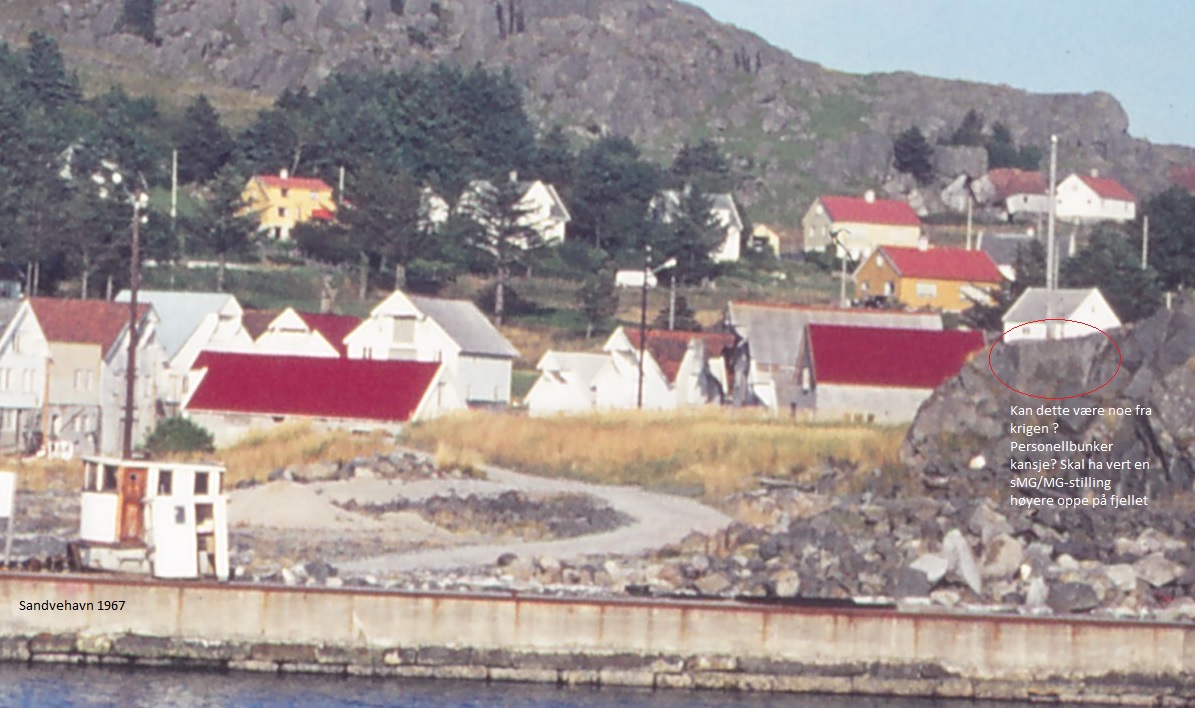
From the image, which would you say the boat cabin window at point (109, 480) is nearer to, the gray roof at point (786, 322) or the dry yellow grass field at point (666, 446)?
the dry yellow grass field at point (666, 446)

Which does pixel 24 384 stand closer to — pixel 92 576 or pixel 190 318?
pixel 190 318

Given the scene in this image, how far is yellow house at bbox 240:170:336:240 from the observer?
114625 mm

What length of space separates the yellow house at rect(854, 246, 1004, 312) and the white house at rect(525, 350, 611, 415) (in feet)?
103

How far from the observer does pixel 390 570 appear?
36.9 m

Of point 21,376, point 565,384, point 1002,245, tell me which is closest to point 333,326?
point 565,384

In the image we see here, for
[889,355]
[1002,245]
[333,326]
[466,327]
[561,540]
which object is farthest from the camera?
[1002,245]

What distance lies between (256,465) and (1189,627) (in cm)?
2882

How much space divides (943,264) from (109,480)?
85.4m

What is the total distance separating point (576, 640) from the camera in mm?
29969

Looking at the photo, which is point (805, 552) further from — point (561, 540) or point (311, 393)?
point (311, 393)

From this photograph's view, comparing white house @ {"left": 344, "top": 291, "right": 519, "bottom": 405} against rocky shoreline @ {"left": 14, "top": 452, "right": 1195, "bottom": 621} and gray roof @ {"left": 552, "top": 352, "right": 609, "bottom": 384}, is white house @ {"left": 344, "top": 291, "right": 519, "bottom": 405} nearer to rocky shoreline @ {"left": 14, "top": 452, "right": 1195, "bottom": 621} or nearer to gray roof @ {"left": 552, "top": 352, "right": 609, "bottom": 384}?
gray roof @ {"left": 552, "top": 352, "right": 609, "bottom": 384}

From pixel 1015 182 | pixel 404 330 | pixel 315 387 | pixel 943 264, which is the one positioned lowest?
pixel 315 387

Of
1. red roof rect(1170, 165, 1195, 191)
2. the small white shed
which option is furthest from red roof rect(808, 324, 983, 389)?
red roof rect(1170, 165, 1195, 191)

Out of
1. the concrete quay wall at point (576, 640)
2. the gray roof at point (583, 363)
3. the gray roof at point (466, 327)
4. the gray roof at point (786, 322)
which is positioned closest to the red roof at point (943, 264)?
the gray roof at point (786, 322)
